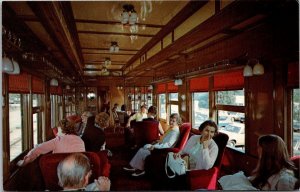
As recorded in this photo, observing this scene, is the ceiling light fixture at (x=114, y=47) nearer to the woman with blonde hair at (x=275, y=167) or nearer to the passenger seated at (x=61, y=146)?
the passenger seated at (x=61, y=146)

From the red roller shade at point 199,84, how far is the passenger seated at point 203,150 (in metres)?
2.12

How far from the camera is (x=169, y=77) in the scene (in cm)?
632

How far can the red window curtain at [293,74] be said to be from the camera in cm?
284

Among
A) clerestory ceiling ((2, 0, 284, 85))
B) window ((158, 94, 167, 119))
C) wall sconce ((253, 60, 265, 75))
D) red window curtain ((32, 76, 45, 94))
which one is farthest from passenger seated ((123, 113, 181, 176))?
window ((158, 94, 167, 119))

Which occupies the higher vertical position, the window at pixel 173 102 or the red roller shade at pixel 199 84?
the red roller shade at pixel 199 84

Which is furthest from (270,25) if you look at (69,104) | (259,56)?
(69,104)

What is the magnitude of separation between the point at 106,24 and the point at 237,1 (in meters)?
2.48

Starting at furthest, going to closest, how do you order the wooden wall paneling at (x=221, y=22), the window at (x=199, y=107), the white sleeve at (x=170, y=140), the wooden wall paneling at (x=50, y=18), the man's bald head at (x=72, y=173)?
1. the window at (x=199, y=107)
2. the white sleeve at (x=170, y=140)
3. the wooden wall paneling at (x=221, y=22)
4. the wooden wall paneling at (x=50, y=18)
5. the man's bald head at (x=72, y=173)

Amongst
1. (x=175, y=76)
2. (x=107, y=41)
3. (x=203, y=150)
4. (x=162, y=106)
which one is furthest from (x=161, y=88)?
(x=203, y=150)

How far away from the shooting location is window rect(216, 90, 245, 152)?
4.16 metres

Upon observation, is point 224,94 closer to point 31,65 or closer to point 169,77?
point 169,77

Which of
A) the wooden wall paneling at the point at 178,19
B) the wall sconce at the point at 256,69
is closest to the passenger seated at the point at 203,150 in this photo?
the wall sconce at the point at 256,69

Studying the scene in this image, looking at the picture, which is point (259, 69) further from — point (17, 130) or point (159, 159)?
point (17, 130)

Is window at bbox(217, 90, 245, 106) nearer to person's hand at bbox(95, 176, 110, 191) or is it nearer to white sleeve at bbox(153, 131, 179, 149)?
white sleeve at bbox(153, 131, 179, 149)
